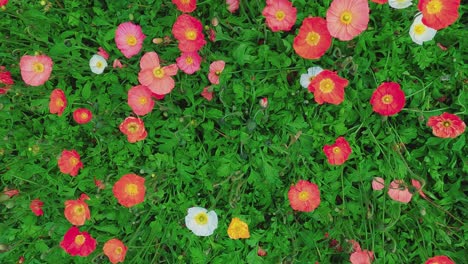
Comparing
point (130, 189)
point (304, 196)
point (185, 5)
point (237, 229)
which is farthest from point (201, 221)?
point (185, 5)

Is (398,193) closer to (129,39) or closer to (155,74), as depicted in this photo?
(155,74)

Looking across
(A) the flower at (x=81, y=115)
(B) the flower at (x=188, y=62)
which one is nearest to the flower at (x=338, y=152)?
(B) the flower at (x=188, y=62)

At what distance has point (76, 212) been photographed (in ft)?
5.99

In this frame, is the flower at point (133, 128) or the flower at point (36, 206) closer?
the flower at point (133, 128)

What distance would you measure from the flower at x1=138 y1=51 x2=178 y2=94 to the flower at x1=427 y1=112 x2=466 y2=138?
1.14 m

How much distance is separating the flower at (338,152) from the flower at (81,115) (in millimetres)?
1097

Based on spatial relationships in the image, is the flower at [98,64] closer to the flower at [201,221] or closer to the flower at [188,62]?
the flower at [188,62]

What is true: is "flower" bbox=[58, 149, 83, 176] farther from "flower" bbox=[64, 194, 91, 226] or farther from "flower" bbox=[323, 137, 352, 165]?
"flower" bbox=[323, 137, 352, 165]

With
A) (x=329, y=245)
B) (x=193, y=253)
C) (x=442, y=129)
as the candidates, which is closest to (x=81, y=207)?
(x=193, y=253)

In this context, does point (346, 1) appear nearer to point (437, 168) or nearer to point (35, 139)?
point (437, 168)

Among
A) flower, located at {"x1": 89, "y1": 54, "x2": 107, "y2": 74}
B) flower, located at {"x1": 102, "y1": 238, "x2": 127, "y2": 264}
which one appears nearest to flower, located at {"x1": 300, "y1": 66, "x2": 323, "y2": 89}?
flower, located at {"x1": 89, "y1": 54, "x2": 107, "y2": 74}

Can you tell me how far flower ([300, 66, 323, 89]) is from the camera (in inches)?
68.8

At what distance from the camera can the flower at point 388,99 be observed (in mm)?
1619

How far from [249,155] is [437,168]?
0.84 m
